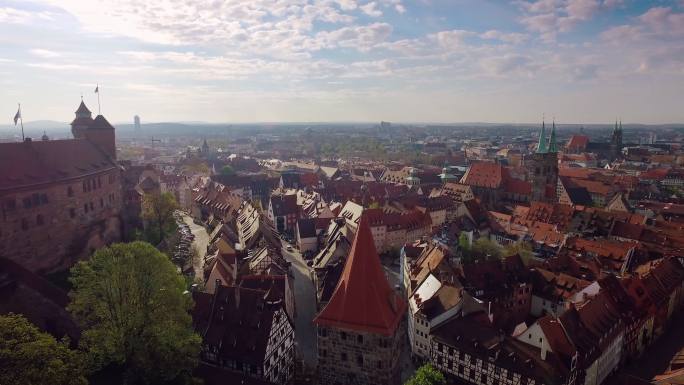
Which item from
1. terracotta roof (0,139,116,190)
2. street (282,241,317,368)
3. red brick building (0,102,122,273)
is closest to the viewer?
street (282,241,317,368)

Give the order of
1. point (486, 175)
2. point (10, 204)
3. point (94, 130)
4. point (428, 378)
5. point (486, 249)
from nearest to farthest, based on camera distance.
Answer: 1. point (428, 378)
2. point (10, 204)
3. point (94, 130)
4. point (486, 249)
5. point (486, 175)

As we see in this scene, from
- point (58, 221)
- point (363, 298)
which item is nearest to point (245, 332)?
point (363, 298)

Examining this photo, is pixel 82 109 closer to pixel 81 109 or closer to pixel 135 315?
pixel 81 109

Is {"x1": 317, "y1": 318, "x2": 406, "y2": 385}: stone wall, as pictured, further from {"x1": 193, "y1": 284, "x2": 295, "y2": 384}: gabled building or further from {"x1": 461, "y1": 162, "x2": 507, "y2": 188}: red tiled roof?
{"x1": 461, "y1": 162, "x2": 507, "y2": 188}: red tiled roof

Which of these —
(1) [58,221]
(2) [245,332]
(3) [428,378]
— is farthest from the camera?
(1) [58,221]

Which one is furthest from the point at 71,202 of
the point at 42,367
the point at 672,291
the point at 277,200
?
the point at 672,291

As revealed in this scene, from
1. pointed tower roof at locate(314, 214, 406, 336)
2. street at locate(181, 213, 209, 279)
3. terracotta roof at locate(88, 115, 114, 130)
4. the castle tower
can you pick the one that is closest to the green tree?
pointed tower roof at locate(314, 214, 406, 336)

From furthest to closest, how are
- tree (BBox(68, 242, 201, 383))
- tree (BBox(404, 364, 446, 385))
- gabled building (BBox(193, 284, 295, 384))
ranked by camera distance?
gabled building (BBox(193, 284, 295, 384)) → tree (BBox(404, 364, 446, 385)) → tree (BBox(68, 242, 201, 383))

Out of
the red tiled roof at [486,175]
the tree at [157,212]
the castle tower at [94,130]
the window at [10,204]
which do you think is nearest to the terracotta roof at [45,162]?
the window at [10,204]
